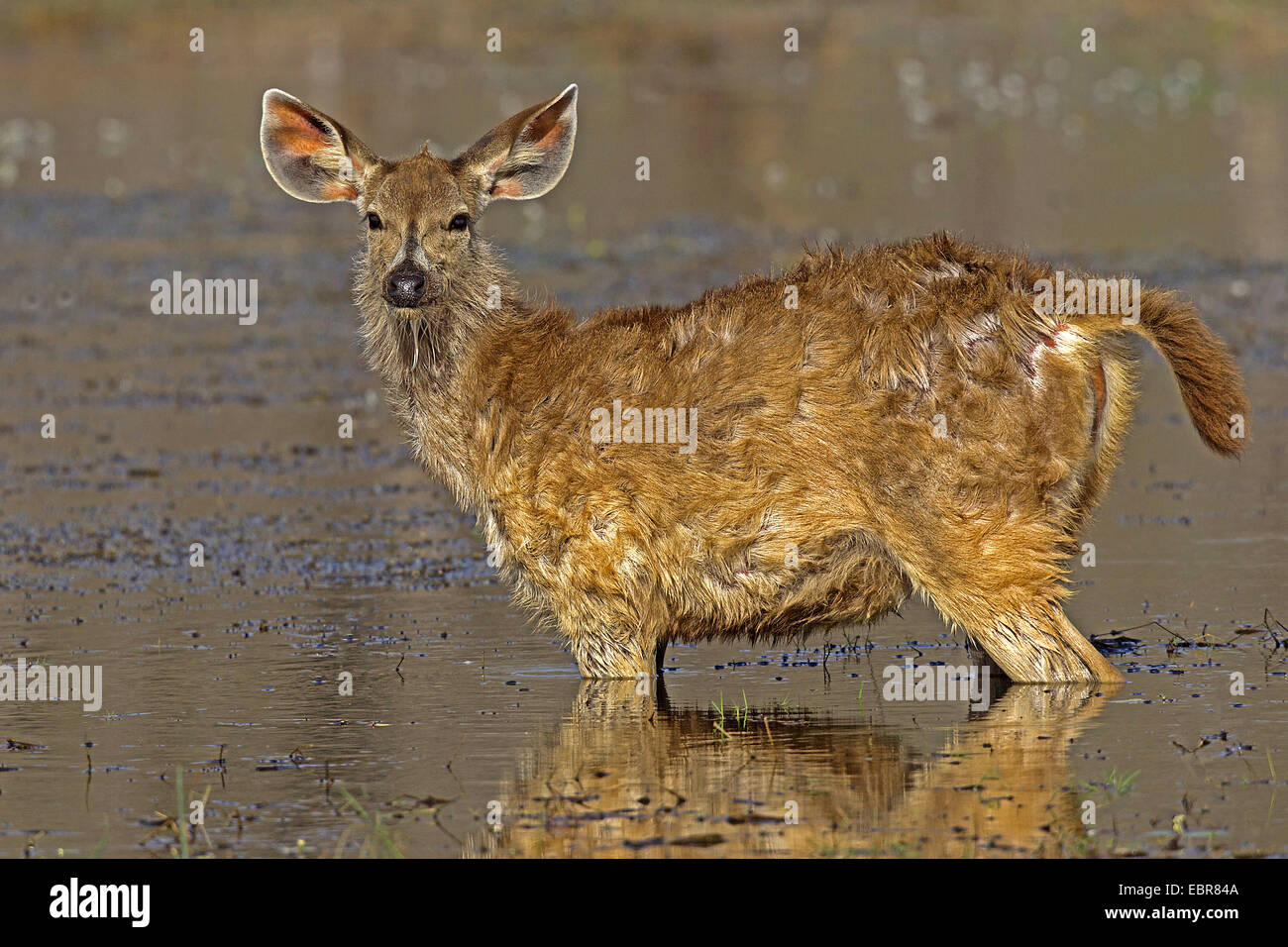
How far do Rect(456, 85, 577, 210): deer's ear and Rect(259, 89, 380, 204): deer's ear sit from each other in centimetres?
65

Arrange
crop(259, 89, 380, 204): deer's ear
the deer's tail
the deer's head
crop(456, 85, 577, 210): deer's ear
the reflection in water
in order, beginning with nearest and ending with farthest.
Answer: the reflection in water, the deer's tail, the deer's head, crop(456, 85, 577, 210): deer's ear, crop(259, 89, 380, 204): deer's ear

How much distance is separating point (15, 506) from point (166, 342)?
21.7 feet

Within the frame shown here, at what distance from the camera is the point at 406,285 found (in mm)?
9438

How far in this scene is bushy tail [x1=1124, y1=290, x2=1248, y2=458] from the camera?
29.6 feet

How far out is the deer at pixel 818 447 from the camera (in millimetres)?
8828

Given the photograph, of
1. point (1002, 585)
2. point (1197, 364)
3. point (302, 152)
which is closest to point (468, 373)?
point (302, 152)

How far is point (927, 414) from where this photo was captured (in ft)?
29.0

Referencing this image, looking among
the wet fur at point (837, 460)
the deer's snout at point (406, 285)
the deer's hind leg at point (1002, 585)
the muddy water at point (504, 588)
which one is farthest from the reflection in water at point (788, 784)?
the deer's snout at point (406, 285)

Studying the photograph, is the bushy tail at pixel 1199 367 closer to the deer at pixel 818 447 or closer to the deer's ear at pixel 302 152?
the deer at pixel 818 447

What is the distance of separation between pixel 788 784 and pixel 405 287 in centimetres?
302

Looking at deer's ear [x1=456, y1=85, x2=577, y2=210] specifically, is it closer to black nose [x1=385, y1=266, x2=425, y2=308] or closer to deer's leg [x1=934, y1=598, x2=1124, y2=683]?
black nose [x1=385, y1=266, x2=425, y2=308]

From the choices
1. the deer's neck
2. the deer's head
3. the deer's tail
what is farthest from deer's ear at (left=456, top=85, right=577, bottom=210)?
the deer's tail

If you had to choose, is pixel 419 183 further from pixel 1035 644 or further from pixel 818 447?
pixel 1035 644
